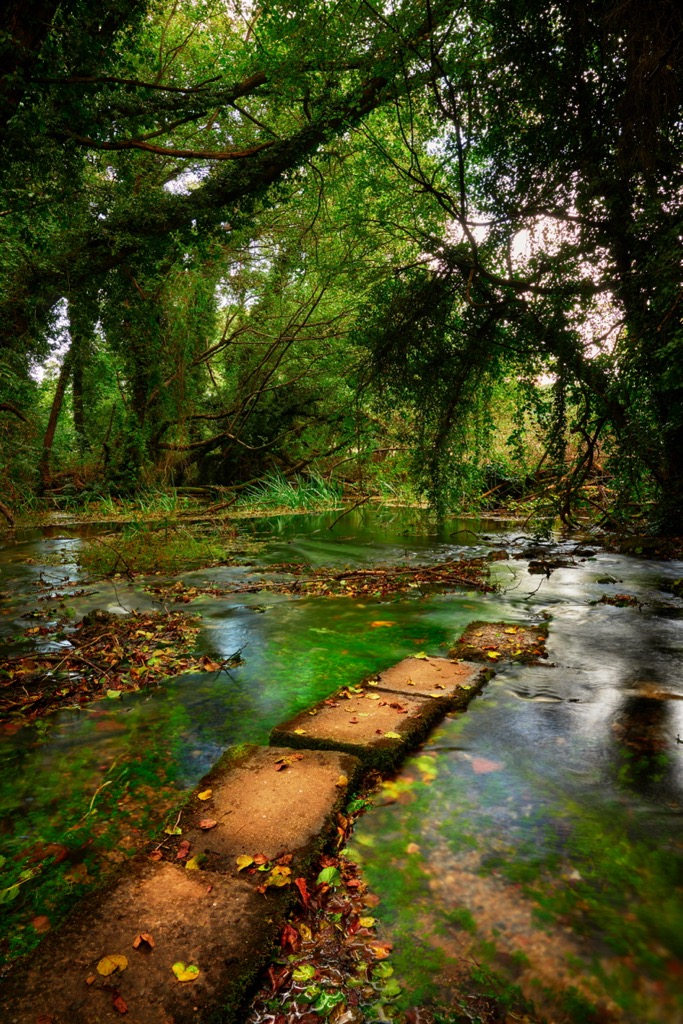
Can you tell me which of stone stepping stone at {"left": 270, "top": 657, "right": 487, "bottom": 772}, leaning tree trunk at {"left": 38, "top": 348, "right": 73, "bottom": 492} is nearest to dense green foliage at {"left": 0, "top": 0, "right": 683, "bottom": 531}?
stone stepping stone at {"left": 270, "top": 657, "right": 487, "bottom": 772}

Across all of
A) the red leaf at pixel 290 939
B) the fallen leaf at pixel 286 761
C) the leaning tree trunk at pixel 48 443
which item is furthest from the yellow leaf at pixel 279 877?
the leaning tree trunk at pixel 48 443

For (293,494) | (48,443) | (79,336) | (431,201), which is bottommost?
(293,494)

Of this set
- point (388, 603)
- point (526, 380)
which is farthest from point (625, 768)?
point (526, 380)

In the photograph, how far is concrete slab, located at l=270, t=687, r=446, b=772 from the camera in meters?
2.32

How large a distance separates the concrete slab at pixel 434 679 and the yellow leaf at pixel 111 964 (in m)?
1.77

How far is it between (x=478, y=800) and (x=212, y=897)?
99cm

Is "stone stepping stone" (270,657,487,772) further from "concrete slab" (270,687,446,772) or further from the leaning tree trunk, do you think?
the leaning tree trunk

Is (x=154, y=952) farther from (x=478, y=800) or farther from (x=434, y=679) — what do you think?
(x=434, y=679)

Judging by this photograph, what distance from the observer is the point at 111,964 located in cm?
133

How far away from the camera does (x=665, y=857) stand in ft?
5.84

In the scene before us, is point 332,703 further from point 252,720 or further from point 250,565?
point 250,565

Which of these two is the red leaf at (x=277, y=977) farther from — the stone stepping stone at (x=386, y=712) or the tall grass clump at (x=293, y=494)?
the tall grass clump at (x=293, y=494)

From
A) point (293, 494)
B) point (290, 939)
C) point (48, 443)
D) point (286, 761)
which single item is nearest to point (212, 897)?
point (290, 939)

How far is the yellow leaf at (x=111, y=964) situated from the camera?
1.31 metres
